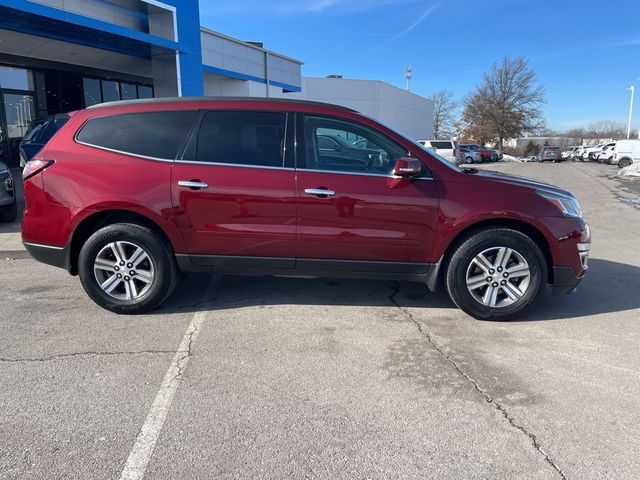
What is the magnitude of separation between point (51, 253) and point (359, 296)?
302cm

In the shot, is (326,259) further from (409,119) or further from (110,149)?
(409,119)

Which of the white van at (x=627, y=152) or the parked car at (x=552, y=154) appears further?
the parked car at (x=552, y=154)

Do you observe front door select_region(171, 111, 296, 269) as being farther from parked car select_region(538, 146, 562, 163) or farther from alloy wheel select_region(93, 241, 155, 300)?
parked car select_region(538, 146, 562, 163)

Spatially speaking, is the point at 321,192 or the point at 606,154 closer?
the point at 321,192

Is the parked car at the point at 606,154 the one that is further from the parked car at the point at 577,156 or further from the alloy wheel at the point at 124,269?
the alloy wheel at the point at 124,269

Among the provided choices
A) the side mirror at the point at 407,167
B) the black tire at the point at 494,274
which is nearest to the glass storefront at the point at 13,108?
the side mirror at the point at 407,167

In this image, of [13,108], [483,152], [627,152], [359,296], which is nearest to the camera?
[359,296]

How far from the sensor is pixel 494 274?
4.23 m

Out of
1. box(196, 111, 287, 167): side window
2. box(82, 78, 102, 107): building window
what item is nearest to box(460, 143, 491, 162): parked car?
box(82, 78, 102, 107): building window

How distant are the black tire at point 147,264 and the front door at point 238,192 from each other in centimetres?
26

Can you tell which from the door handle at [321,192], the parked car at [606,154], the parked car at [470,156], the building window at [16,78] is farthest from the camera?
the parked car at [606,154]

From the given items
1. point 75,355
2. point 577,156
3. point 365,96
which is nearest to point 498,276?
point 75,355

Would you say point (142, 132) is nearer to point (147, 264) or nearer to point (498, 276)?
point (147, 264)

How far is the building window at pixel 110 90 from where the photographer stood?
19328mm
